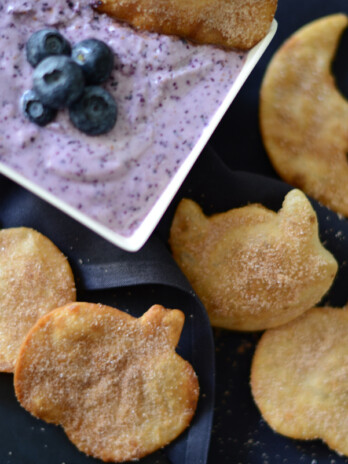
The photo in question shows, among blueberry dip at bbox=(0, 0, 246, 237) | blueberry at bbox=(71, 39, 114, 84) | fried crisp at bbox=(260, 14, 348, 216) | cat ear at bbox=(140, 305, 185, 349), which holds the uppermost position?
blueberry at bbox=(71, 39, 114, 84)

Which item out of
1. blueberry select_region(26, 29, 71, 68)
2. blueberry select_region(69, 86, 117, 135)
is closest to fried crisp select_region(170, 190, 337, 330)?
blueberry select_region(69, 86, 117, 135)

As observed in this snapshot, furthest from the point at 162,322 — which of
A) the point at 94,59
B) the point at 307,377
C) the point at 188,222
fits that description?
the point at 94,59

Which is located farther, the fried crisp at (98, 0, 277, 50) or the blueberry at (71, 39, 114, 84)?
the fried crisp at (98, 0, 277, 50)

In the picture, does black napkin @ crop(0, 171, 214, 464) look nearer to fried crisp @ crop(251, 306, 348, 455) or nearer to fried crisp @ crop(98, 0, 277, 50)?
fried crisp @ crop(251, 306, 348, 455)

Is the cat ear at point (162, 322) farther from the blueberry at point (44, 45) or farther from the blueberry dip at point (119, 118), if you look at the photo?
the blueberry at point (44, 45)

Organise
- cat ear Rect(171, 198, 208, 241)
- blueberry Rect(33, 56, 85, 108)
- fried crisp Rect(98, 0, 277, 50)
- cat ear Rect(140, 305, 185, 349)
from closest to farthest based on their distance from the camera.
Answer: blueberry Rect(33, 56, 85, 108) → fried crisp Rect(98, 0, 277, 50) → cat ear Rect(140, 305, 185, 349) → cat ear Rect(171, 198, 208, 241)

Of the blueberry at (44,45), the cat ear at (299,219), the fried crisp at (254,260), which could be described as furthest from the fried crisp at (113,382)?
the blueberry at (44,45)

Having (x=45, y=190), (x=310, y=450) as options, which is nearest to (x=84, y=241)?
(x=45, y=190)
